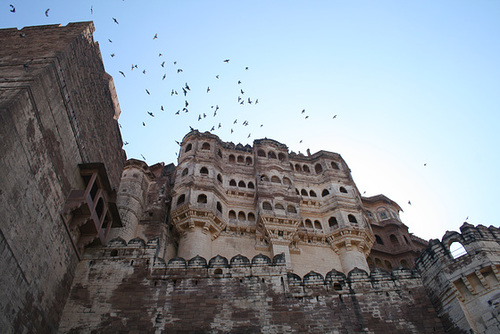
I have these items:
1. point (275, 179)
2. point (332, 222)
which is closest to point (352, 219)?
point (332, 222)

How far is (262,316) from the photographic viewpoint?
12641 millimetres

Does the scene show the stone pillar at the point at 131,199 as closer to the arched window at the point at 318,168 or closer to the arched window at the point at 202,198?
the arched window at the point at 202,198

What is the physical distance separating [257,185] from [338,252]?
772cm

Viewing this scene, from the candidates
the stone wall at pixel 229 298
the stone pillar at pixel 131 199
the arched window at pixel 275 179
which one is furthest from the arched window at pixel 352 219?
the stone wall at pixel 229 298

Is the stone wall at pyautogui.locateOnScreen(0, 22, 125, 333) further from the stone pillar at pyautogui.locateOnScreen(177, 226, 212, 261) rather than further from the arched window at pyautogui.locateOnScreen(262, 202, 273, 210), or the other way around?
the arched window at pyautogui.locateOnScreen(262, 202, 273, 210)

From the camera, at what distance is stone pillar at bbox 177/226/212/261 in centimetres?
2433

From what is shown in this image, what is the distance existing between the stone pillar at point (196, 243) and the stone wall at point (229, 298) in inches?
394

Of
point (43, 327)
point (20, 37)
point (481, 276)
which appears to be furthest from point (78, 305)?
point (481, 276)

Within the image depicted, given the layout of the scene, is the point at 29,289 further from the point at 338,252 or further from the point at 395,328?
the point at 338,252

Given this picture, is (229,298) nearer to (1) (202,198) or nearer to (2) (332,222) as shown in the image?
(1) (202,198)

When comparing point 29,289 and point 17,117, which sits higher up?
point 17,117

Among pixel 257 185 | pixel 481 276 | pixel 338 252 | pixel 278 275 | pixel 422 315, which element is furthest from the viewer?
pixel 257 185

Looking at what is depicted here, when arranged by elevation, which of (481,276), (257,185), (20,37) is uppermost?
(257,185)

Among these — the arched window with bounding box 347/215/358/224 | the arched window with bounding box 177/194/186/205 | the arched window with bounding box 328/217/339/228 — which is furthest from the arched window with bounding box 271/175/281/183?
the arched window with bounding box 177/194/186/205
